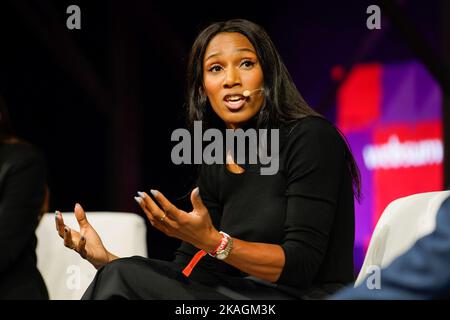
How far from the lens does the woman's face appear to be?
1.67 meters

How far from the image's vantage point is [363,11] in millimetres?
4348

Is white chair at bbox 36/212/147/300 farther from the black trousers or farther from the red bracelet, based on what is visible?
the black trousers

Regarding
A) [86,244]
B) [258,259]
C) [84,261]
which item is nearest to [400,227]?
[258,259]

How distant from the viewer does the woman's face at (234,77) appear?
1666 millimetres

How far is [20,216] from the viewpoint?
223 centimetres

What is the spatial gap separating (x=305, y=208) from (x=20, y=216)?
1106 millimetres

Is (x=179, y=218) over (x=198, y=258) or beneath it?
over

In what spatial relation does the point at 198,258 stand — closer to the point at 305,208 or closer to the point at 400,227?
the point at 305,208

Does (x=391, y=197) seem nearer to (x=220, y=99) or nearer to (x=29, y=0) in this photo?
(x=29, y=0)

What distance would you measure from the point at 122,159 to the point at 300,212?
3.03 meters

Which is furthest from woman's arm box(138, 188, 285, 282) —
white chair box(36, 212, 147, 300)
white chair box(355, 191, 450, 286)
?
white chair box(36, 212, 147, 300)
